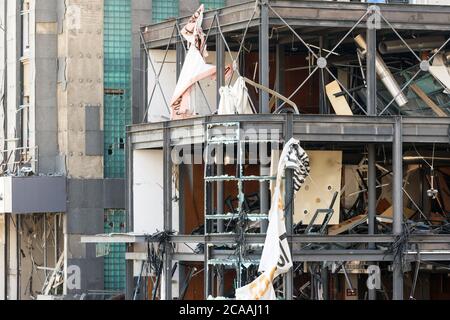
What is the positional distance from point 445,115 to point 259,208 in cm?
507

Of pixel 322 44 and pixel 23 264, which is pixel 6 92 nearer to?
pixel 23 264

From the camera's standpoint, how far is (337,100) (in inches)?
1544

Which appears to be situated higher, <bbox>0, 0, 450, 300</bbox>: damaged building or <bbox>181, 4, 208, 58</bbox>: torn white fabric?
<bbox>181, 4, 208, 58</bbox>: torn white fabric

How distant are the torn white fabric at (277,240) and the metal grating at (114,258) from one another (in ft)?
28.8

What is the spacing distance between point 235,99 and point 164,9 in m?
7.91

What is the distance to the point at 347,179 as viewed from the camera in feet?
135

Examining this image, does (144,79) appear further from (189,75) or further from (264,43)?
(264,43)

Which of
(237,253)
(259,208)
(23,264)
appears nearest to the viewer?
(237,253)

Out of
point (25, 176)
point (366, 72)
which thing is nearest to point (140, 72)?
point (25, 176)

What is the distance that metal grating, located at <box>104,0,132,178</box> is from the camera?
144ft

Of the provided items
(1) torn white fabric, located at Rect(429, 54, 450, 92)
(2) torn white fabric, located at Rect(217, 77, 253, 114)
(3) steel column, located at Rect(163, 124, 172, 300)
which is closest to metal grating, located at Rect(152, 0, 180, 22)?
(3) steel column, located at Rect(163, 124, 172, 300)

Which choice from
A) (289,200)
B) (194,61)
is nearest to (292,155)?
(289,200)

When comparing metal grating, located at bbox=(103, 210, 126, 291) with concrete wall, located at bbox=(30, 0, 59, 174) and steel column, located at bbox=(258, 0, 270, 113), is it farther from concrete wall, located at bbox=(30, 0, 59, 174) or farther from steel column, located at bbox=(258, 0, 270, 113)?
steel column, located at bbox=(258, 0, 270, 113)

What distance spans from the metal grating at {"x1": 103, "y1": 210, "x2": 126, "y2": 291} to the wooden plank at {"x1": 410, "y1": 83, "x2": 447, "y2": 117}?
9047 mm
